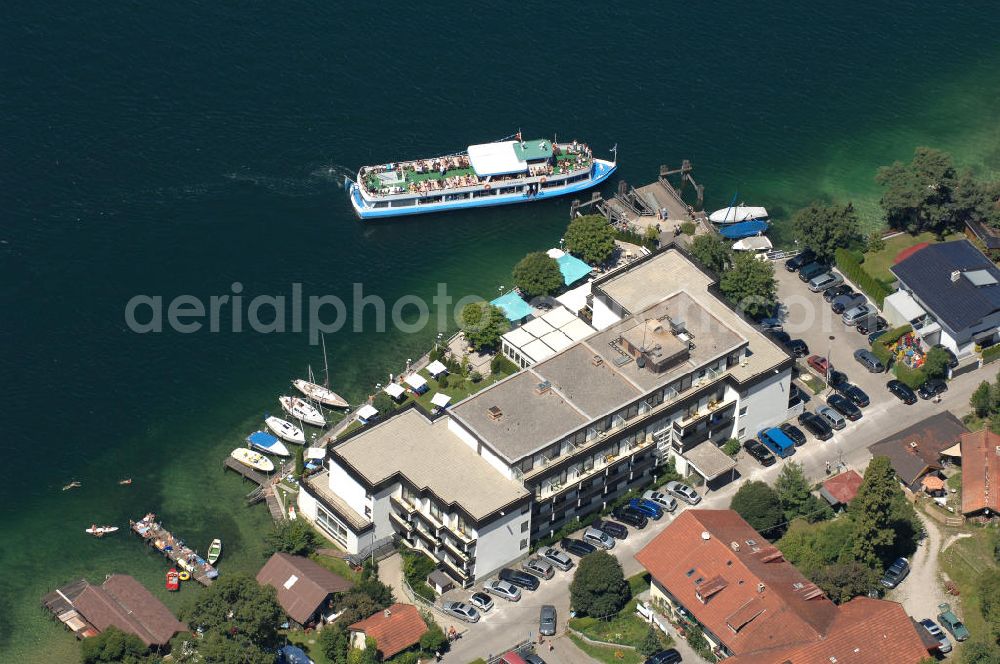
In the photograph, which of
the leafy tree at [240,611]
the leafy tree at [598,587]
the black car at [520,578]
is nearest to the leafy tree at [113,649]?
the leafy tree at [240,611]

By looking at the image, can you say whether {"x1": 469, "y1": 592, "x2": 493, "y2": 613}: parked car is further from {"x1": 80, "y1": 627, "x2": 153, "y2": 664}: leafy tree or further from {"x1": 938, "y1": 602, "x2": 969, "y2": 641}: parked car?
{"x1": 938, "y1": 602, "x2": 969, "y2": 641}: parked car

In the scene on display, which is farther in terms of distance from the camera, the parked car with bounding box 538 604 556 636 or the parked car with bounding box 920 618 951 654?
the parked car with bounding box 538 604 556 636

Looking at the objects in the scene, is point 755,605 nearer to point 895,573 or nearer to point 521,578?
point 895,573

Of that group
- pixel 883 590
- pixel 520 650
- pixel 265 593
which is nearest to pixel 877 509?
pixel 883 590

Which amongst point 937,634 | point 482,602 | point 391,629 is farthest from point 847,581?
point 391,629

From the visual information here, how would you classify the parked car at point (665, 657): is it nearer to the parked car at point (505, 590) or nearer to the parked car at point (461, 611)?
the parked car at point (505, 590)

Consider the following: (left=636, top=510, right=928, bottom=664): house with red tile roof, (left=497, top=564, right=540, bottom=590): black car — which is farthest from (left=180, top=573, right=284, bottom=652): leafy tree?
(left=636, top=510, right=928, bottom=664): house with red tile roof

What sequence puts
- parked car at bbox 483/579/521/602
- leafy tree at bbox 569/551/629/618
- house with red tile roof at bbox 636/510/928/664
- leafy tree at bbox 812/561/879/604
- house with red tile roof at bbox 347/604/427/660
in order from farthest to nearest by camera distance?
parked car at bbox 483/579/521/602, leafy tree at bbox 569/551/629/618, house with red tile roof at bbox 347/604/427/660, leafy tree at bbox 812/561/879/604, house with red tile roof at bbox 636/510/928/664

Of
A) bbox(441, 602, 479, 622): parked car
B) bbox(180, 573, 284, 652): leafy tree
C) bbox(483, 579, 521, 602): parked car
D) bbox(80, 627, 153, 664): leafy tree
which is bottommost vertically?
bbox(80, 627, 153, 664): leafy tree
